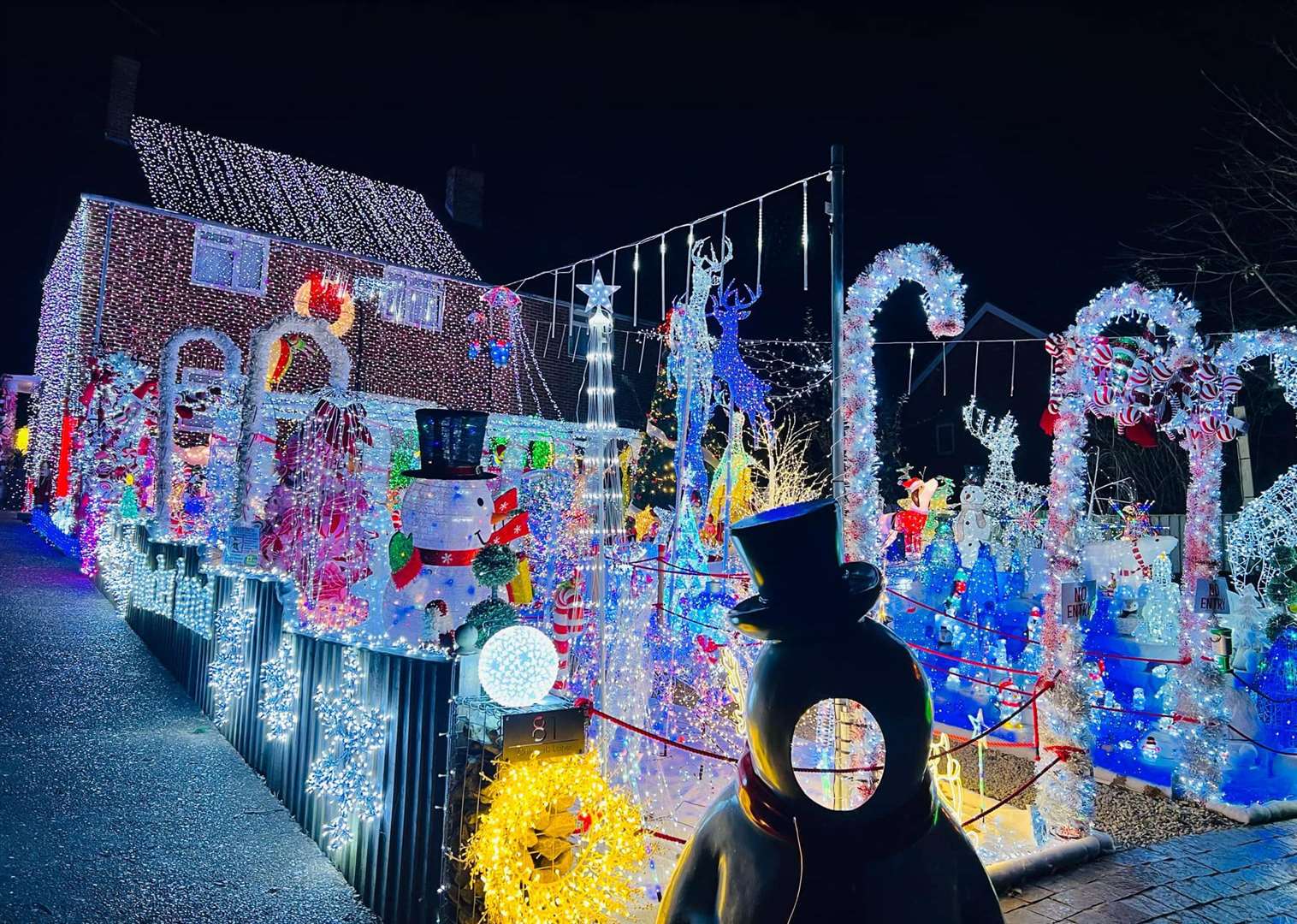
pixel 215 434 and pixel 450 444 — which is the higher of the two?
pixel 215 434

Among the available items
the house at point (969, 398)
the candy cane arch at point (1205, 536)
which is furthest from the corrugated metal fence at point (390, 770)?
the house at point (969, 398)

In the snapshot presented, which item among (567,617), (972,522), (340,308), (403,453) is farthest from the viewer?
(972,522)

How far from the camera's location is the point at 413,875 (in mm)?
3537

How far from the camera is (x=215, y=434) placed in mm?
9477

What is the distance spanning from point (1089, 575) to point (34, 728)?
1447 cm

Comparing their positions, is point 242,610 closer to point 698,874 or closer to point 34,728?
point 34,728

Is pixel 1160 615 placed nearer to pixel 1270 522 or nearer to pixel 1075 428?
pixel 1270 522

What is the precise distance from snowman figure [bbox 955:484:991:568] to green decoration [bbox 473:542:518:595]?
12315 millimetres

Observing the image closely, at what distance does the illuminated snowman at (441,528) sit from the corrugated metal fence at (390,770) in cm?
72

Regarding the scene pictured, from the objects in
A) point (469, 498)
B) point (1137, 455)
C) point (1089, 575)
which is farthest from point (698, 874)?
point (1137, 455)

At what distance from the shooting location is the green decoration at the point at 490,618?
155 inches

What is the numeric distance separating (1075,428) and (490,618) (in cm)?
453

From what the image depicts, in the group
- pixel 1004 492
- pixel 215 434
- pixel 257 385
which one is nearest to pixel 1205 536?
pixel 257 385

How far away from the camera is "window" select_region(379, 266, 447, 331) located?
1942cm
